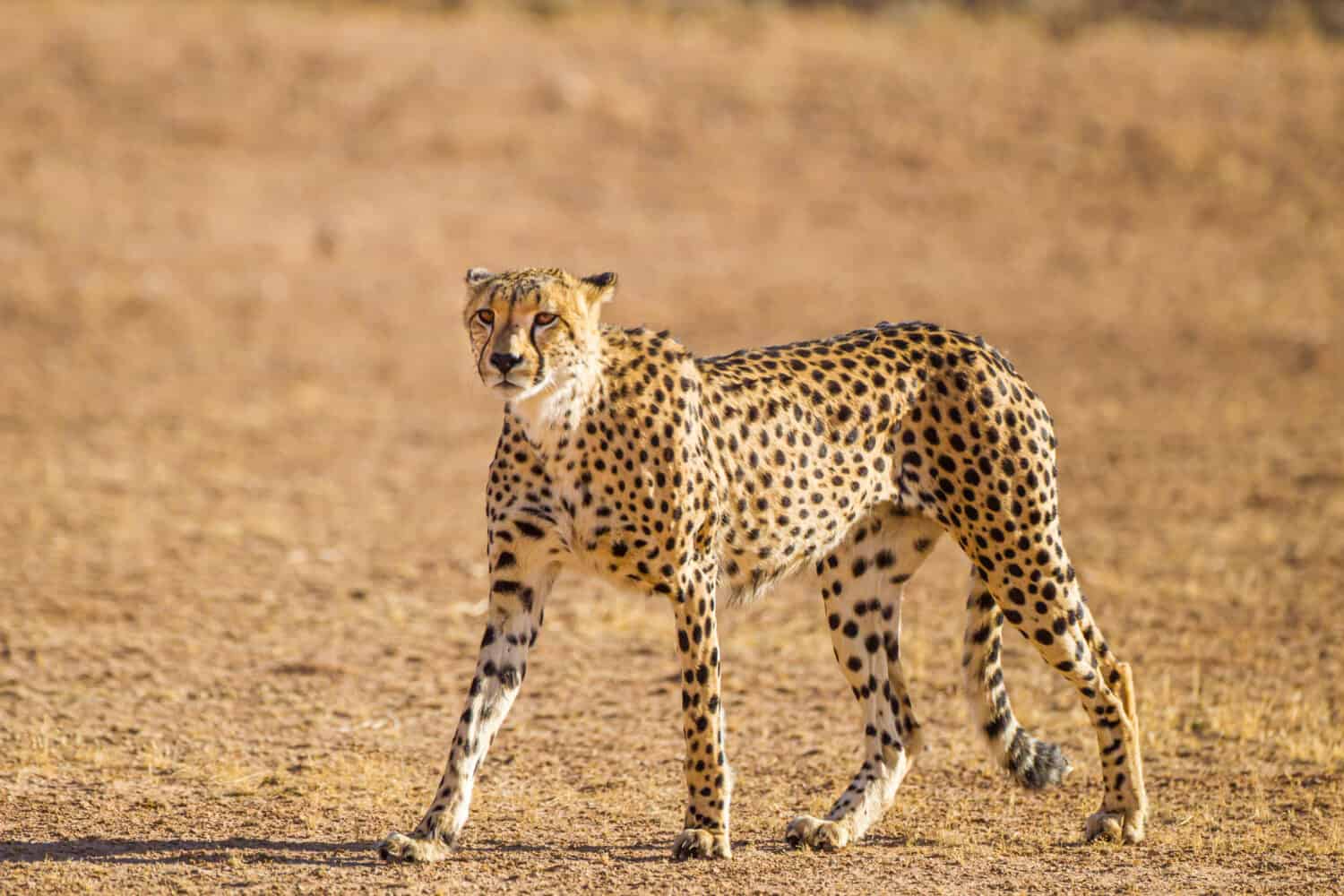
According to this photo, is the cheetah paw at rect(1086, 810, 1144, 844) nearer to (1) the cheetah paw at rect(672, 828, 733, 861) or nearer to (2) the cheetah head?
(1) the cheetah paw at rect(672, 828, 733, 861)

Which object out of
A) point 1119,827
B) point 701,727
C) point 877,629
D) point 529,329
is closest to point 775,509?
point 877,629

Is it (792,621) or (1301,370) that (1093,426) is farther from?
(792,621)

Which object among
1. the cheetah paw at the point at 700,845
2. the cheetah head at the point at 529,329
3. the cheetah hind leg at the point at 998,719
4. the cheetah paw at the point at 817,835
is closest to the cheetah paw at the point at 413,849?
the cheetah paw at the point at 700,845

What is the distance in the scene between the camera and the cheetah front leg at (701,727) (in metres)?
5.76

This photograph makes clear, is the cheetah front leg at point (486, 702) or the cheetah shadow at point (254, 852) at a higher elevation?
the cheetah front leg at point (486, 702)

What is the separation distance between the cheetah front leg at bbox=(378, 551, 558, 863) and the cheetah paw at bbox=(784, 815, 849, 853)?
101cm

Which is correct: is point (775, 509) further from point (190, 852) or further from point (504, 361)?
point (190, 852)

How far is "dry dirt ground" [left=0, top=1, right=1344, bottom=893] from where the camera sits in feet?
21.3

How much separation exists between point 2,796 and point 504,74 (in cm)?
1707

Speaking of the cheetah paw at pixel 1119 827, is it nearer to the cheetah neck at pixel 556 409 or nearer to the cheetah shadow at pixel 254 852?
the cheetah shadow at pixel 254 852

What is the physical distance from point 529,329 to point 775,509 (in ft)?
3.39

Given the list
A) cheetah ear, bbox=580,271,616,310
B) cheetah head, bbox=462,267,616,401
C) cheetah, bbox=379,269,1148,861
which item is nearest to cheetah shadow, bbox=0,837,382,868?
cheetah, bbox=379,269,1148,861

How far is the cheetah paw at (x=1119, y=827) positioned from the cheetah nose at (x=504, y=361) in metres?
2.40

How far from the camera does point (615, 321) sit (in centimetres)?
1689
